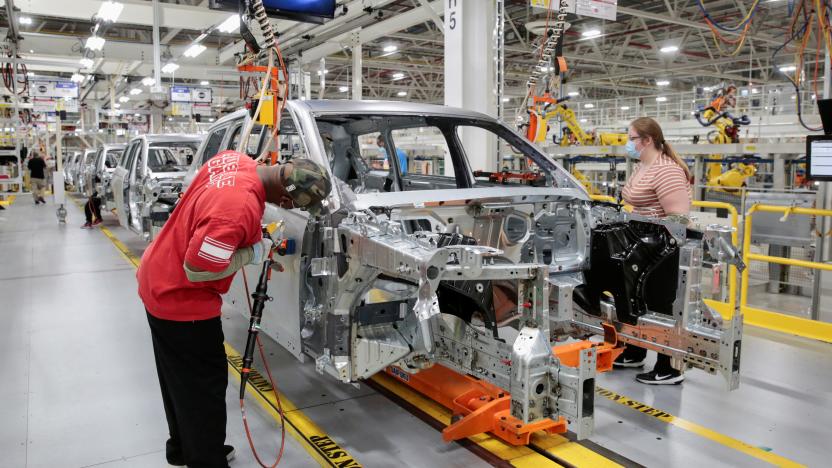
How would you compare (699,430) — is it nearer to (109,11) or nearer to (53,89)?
(109,11)

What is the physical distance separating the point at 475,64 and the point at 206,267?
4933mm

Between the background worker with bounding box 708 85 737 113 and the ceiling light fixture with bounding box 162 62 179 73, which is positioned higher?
the ceiling light fixture with bounding box 162 62 179 73

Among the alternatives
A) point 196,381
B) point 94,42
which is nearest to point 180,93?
point 94,42

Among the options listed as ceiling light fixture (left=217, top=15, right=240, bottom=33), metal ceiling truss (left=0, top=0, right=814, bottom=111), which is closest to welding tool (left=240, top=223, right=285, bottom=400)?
metal ceiling truss (left=0, top=0, right=814, bottom=111)

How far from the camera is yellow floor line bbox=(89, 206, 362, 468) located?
3254mm

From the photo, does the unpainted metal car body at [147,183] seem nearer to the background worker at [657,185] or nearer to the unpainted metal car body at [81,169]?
the background worker at [657,185]

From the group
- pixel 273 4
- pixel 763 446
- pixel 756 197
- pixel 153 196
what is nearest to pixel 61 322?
pixel 153 196

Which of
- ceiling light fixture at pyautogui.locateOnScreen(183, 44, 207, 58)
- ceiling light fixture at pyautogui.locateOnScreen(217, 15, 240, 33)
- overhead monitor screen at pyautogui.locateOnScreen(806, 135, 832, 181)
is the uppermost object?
ceiling light fixture at pyautogui.locateOnScreen(183, 44, 207, 58)

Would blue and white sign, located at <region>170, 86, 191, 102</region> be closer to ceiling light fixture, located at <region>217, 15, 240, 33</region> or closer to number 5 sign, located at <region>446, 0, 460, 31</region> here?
ceiling light fixture, located at <region>217, 15, 240, 33</region>

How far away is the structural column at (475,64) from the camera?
22.3ft

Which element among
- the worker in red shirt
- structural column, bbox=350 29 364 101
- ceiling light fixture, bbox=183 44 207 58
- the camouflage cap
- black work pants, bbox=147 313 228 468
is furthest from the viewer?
ceiling light fixture, bbox=183 44 207 58

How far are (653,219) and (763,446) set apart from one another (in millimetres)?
1364

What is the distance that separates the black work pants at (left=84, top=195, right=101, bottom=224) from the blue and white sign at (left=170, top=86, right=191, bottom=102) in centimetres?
427

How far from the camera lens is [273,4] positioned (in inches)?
220
